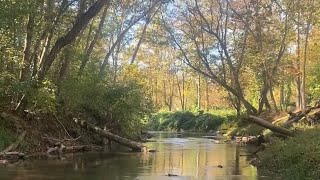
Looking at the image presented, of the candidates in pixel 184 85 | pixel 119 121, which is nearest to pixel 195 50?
pixel 119 121

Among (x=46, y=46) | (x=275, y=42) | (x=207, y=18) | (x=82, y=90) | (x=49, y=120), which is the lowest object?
(x=49, y=120)

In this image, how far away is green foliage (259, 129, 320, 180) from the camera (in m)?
13.2

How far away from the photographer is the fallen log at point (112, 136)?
2484 cm

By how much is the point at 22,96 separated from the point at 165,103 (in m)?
63.5

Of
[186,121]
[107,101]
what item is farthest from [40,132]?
[186,121]

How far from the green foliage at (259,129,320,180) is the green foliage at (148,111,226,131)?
36260 millimetres

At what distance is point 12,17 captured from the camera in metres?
18.4

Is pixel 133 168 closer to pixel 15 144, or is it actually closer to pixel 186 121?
pixel 15 144

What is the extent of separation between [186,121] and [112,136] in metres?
36.8

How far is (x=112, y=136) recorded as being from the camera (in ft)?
82.8

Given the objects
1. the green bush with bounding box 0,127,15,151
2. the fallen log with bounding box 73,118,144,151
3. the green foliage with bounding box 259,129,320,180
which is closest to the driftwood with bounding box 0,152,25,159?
the green bush with bounding box 0,127,15,151

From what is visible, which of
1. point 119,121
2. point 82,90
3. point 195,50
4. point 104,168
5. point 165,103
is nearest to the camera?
point 104,168

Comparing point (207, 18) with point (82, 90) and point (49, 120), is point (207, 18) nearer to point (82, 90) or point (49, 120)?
point (82, 90)

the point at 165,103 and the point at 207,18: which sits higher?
the point at 207,18
